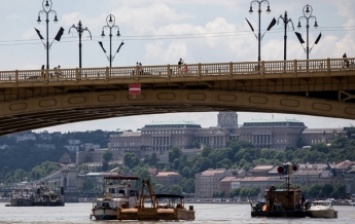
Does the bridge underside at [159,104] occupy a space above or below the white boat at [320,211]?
above

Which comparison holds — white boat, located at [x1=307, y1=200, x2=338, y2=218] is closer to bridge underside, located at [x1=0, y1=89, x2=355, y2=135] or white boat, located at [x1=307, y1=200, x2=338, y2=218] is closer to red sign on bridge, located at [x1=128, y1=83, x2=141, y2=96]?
bridge underside, located at [x1=0, y1=89, x2=355, y2=135]

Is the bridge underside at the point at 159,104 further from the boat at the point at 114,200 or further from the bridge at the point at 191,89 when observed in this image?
the boat at the point at 114,200

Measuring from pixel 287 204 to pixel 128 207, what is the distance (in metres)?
19.0

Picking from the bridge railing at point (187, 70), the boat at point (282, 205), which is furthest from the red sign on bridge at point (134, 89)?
the boat at point (282, 205)

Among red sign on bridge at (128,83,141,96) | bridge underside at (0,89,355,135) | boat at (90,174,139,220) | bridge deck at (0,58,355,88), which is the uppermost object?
bridge deck at (0,58,355,88)

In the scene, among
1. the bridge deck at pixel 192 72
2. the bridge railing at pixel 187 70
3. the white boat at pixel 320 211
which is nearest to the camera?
the bridge deck at pixel 192 72

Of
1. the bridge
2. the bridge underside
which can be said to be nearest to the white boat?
the bridge underside

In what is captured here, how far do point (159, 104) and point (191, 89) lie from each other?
3096 millimetres

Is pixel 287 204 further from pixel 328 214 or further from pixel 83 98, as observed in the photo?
pixel 83 98

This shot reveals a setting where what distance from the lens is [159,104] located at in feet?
331

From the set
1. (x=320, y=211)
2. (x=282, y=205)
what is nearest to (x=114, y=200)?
(x=282, y=205)

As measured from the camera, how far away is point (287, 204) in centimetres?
13825

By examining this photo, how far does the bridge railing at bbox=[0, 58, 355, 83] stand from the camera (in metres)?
93.2

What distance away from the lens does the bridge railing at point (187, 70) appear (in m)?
93.2
